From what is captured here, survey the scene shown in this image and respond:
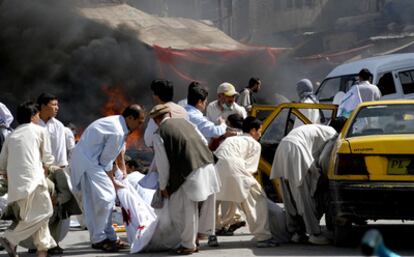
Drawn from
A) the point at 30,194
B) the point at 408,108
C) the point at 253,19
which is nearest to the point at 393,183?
the point at 408,108

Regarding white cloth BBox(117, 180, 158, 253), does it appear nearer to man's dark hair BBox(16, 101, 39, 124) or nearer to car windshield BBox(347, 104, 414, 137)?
man's dark hair BBox(16, 101, 39, 124)

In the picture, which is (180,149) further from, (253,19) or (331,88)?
(253,19)

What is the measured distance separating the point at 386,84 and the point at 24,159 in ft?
32.3

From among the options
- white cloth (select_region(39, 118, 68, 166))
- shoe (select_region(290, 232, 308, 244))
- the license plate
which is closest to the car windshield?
the license plate

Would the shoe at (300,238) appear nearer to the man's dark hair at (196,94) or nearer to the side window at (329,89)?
the man's dark hair at (196,94)

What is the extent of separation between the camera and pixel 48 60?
27484mm

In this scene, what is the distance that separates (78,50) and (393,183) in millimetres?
20338

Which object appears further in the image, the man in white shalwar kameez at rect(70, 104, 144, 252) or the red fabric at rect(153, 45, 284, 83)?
the red fabric at rect(153, 45, 284, 83)

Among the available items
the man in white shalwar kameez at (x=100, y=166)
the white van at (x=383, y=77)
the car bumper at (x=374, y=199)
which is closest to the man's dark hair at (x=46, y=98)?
the man in white shalwar kameez at (x=100, y=166)

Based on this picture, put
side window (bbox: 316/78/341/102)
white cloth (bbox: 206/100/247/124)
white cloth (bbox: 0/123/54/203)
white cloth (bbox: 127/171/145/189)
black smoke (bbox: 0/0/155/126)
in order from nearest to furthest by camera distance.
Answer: white cloth (bbox: 0/123/54/203), white cloth (bbox: 127/171/145/189), white cloth (bbox: 206/100/247/124), side window (bbox: 316/78/341/102), black smoke (bbox: 0/0/155/126)

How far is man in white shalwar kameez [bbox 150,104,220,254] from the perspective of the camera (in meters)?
8.77

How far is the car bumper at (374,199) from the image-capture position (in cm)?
827

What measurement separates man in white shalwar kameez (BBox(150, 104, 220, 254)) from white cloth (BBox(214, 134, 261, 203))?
62 cm

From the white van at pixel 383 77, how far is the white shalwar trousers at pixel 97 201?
8.43 m
